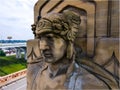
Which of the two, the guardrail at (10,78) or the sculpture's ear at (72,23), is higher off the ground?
the sculpture's ear at (72,23)

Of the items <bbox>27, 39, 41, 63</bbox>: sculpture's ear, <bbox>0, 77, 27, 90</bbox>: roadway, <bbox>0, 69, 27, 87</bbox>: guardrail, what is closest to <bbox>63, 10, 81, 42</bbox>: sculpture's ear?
<bbox>27, 39, 41, 63</bbox>: sculpture's ear

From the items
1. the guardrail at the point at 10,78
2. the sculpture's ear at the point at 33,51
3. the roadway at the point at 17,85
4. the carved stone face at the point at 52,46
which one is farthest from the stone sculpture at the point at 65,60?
the roadway at the point at 17,85

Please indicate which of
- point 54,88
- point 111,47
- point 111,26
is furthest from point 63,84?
point 111,26

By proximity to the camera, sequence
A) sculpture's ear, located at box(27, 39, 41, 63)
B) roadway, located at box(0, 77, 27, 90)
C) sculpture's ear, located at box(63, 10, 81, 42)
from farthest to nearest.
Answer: roadway, located at box(0, 77, 27, 90)
sculpture's ear, located at box(27, 39, 41, 63)
sculpture's ear, located at box(63, 10, 81, 42)

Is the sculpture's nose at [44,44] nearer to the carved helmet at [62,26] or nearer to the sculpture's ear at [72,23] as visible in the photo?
the carved helmet at [62,26]

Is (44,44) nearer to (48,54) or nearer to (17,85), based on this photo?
(48,54)

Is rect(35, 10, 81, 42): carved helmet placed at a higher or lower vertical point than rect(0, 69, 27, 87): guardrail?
higher

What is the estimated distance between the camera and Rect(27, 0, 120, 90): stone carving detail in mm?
2371

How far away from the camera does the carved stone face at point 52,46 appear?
238 centimetres

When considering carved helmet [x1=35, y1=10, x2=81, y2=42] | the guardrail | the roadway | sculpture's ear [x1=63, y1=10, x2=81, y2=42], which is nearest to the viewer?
carved helmet [x1=35, y1=10, x2=81, y2=42]

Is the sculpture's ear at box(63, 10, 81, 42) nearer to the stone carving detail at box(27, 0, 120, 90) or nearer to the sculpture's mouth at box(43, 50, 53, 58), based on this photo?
the stone carving detail at box(27, 0, 120, 90)

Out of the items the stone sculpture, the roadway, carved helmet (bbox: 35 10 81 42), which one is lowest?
the roadway

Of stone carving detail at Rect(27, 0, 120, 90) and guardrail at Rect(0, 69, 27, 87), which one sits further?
guardrail at Rect(0, 69, 27, 87)

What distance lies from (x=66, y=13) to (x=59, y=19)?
0.47 feet
